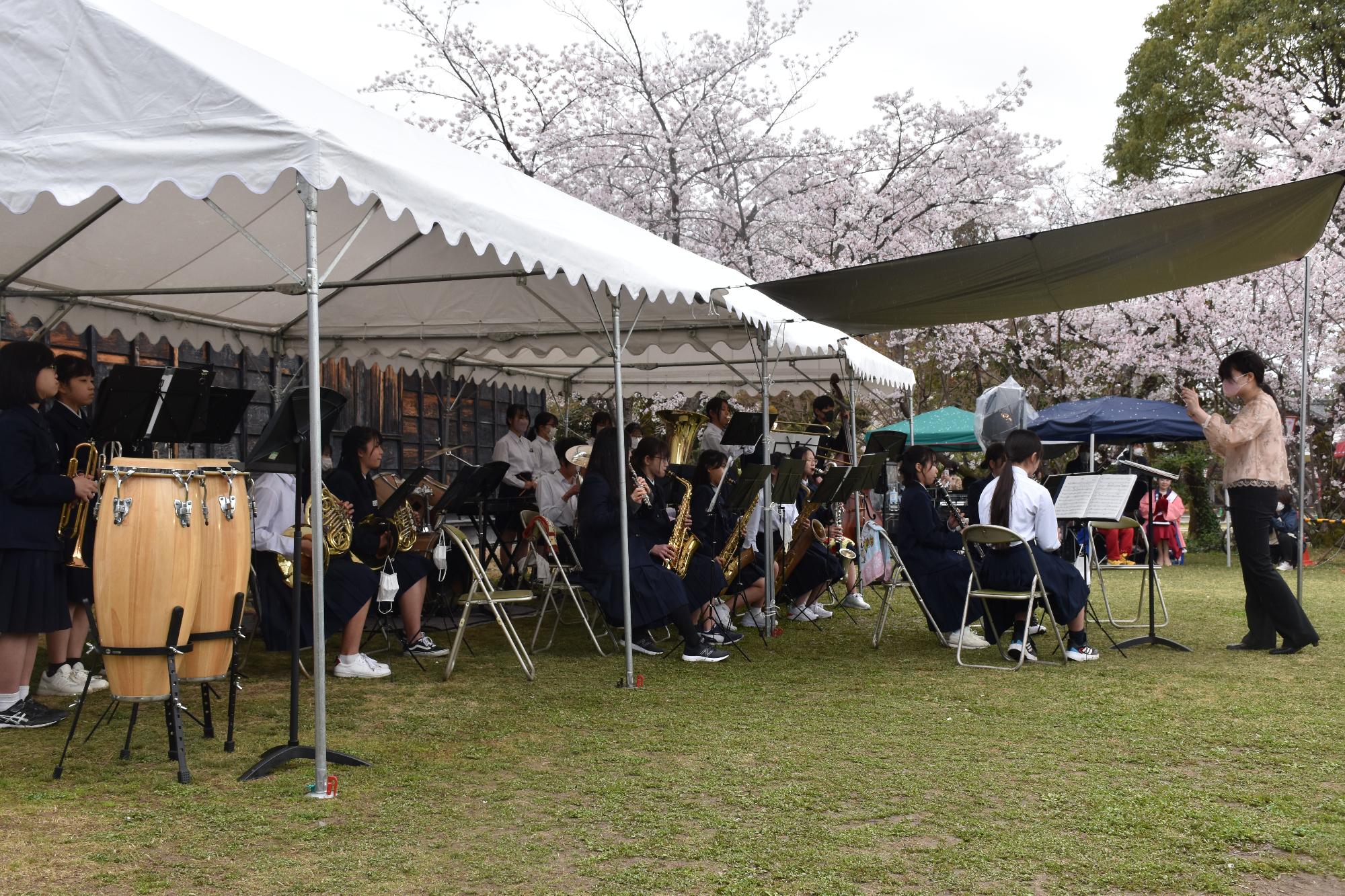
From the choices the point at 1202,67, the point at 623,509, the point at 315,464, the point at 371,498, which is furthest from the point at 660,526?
the point at 1202,67

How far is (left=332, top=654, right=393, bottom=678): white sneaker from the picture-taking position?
6.49m

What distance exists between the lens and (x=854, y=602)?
34.3 feet

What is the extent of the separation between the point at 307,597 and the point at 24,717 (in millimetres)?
1466

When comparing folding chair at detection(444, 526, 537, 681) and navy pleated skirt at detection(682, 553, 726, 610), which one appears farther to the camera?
navy pleated skirt at detection(682, 553, 726, 610)

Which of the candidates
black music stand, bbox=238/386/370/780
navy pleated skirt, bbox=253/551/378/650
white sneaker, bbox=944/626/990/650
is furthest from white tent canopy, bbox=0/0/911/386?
white sneaker, bbox=944/626/990/650

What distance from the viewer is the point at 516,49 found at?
60.2ft

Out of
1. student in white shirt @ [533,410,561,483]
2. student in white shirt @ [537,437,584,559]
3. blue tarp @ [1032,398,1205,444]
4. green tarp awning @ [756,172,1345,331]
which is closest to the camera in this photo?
green tarp awning @ [756,172,1345,331]

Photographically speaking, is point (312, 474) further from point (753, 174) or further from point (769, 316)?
point (753, 174)

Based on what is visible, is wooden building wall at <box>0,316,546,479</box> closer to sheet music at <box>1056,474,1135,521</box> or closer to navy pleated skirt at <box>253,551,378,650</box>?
navy pleated skirt at <box>253,551,378,650</box>

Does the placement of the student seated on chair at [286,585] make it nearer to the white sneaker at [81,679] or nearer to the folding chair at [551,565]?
the white sneaker at [81,679]

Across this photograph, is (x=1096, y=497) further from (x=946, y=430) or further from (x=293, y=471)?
(x=946, y=430)

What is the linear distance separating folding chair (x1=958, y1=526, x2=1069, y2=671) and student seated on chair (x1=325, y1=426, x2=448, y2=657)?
3.29m

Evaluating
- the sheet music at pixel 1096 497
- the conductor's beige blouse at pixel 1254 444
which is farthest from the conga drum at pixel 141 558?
the conductor's beige blouse at pixel 1254 444

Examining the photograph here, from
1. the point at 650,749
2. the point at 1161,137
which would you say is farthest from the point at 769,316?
the point at 1161,137
